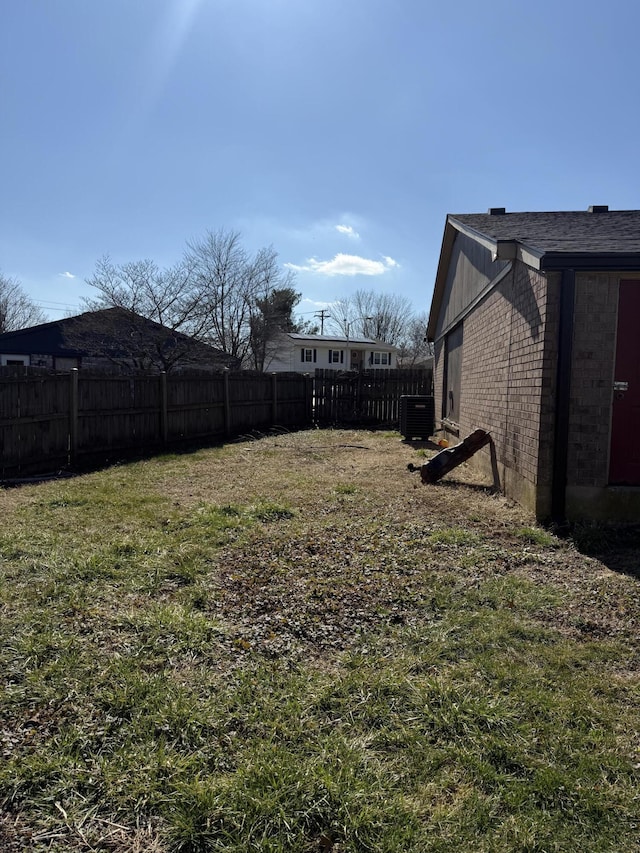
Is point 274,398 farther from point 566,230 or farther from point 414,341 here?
point 414,341

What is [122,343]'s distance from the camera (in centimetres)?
1909

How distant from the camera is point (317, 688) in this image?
240 cm

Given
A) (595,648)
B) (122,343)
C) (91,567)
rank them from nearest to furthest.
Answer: (595,648) < (91,567) < (122,343)

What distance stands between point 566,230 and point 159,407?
756 cm

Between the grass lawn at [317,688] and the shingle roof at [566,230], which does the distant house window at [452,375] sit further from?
the grass lawn at [317,688]

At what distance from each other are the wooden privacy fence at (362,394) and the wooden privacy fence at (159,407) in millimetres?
31

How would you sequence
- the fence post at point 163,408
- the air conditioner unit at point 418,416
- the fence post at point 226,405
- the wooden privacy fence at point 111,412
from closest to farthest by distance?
the wooden privacy fence at point 111,412
the fence post at point 163,408
the air conditioner unit at point 418,416
the fence post at point 226,405

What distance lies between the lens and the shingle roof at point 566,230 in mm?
4809

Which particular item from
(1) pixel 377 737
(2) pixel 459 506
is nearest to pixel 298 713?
(1) pixel 377 737

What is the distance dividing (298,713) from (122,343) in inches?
743

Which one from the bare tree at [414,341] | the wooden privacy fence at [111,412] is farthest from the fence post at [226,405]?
the bare tree at [414,341]

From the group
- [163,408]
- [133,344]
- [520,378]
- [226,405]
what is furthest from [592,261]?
[133,344]

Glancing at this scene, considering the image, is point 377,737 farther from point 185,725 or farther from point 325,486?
point 325,486

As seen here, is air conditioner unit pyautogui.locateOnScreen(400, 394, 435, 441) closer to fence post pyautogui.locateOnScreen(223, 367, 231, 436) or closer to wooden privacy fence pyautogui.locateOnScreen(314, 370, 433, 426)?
wooden privacy fence pyautogui.locateOnScreen(314, 370, 433, 426)
